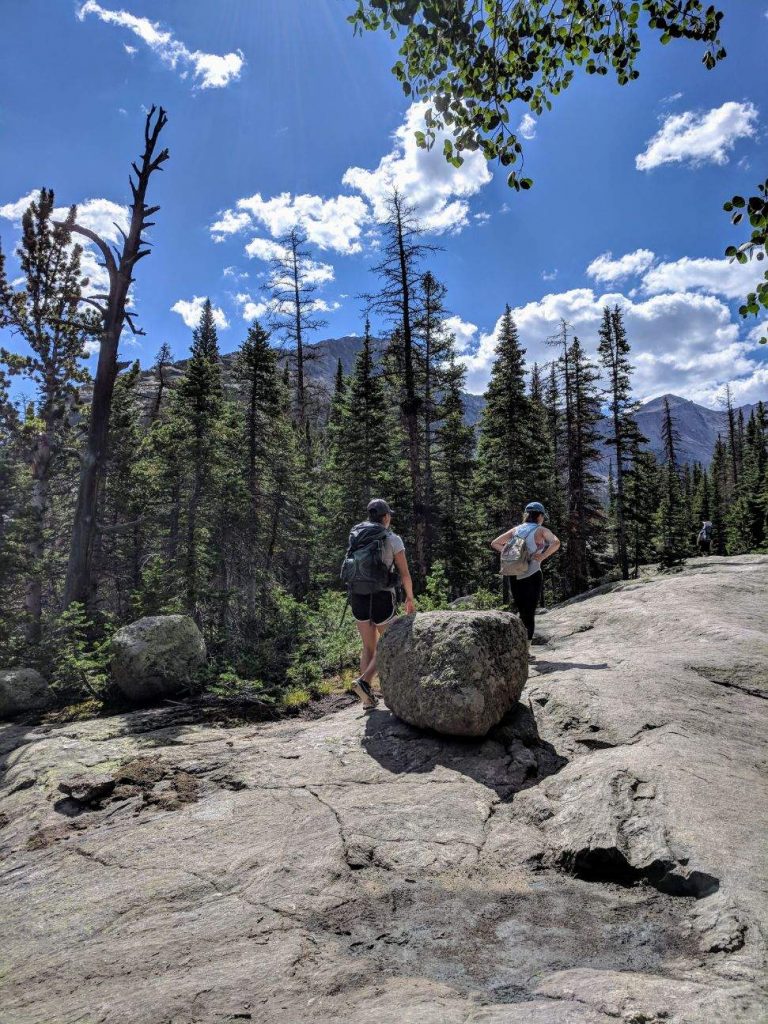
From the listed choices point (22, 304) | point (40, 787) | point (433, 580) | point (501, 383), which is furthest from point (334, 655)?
point (501, 383)

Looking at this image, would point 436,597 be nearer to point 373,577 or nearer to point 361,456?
point 373,577

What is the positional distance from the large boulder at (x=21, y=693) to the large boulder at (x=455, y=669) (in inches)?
249

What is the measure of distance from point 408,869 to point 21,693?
7805mm

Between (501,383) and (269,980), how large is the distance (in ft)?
79.2

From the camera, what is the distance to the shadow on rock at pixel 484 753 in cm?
420

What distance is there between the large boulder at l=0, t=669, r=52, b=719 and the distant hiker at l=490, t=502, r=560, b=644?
24.7 feet

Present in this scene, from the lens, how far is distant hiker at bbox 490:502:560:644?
7074mm

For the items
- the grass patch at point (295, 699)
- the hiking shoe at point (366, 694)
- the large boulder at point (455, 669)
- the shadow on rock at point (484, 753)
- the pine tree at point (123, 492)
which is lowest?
the grass patch at point (295, 699)

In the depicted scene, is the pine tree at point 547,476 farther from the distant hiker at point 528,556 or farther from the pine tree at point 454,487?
the distant hiker at point 528,556

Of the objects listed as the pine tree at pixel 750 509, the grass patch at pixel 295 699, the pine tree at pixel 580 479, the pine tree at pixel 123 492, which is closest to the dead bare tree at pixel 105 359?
the grass patch at pixel 295 699

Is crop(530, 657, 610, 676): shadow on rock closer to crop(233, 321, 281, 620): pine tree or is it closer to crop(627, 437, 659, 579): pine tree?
crop(233, 321, 281, 620): pine tree

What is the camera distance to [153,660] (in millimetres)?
7648

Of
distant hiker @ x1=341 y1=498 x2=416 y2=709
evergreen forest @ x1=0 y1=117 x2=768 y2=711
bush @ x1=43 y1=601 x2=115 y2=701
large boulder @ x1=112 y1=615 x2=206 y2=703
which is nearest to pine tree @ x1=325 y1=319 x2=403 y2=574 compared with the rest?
evergreen forest @ x1=0 y1=117 x2=768 y2=711

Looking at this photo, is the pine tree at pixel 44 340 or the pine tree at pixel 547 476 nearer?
the pine tree at pixel 44 340
